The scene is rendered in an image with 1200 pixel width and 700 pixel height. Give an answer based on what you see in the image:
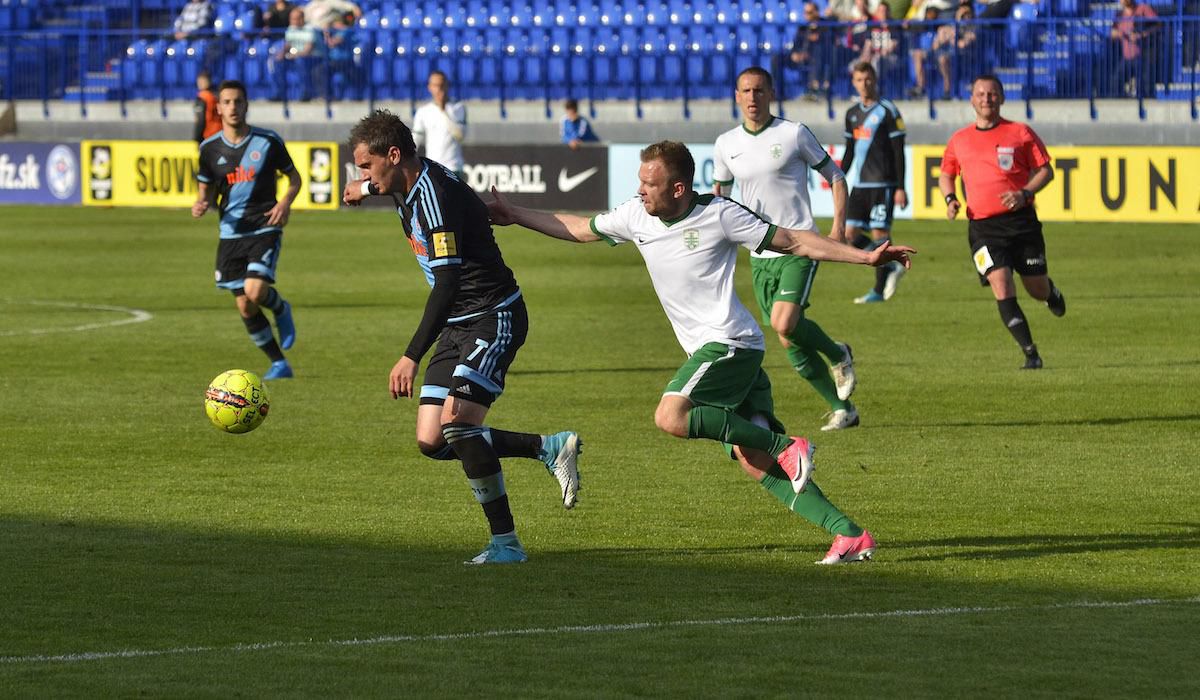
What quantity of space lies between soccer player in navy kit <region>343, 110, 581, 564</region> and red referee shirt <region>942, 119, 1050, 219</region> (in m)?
7.09

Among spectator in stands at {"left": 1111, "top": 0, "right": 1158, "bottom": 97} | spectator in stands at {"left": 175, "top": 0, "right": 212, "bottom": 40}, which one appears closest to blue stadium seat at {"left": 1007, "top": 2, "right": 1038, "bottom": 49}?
spectator in stands at {"left": 1111, "top": 0, "right": 1158, "bottom": 97}

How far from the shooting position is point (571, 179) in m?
32.0

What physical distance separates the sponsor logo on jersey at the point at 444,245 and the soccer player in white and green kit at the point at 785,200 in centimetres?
433

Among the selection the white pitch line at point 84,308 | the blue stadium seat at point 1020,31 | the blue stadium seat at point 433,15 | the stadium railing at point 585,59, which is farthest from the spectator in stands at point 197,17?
the white pitch line at point 84,308

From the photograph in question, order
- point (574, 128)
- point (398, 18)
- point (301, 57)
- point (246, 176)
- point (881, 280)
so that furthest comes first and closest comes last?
point (398, 18) < point (301, 57) < point (574, 128) < point (881, 280) < point (246, 176)

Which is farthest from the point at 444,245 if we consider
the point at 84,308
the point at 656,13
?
the point at 656,13

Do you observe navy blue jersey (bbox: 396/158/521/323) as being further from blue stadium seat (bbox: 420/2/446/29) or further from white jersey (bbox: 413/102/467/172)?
blue stadium seat (bbox: 420/2/446/29)

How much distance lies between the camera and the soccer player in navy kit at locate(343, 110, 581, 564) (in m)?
8.04

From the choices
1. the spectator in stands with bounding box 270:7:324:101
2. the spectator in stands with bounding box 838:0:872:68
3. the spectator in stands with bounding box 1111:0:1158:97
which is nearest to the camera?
the spectator in stands with bounding box 1111:0:1158:97

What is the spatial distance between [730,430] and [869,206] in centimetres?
1226

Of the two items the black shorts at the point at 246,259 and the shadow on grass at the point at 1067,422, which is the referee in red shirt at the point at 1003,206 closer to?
the shadow on grass at the point at 1067,422

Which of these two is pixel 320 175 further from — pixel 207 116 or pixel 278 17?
pixel 278 17

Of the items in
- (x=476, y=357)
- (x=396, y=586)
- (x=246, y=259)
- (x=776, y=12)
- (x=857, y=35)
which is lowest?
(x=396, y=586)

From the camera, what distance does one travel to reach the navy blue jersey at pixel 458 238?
8.05m
